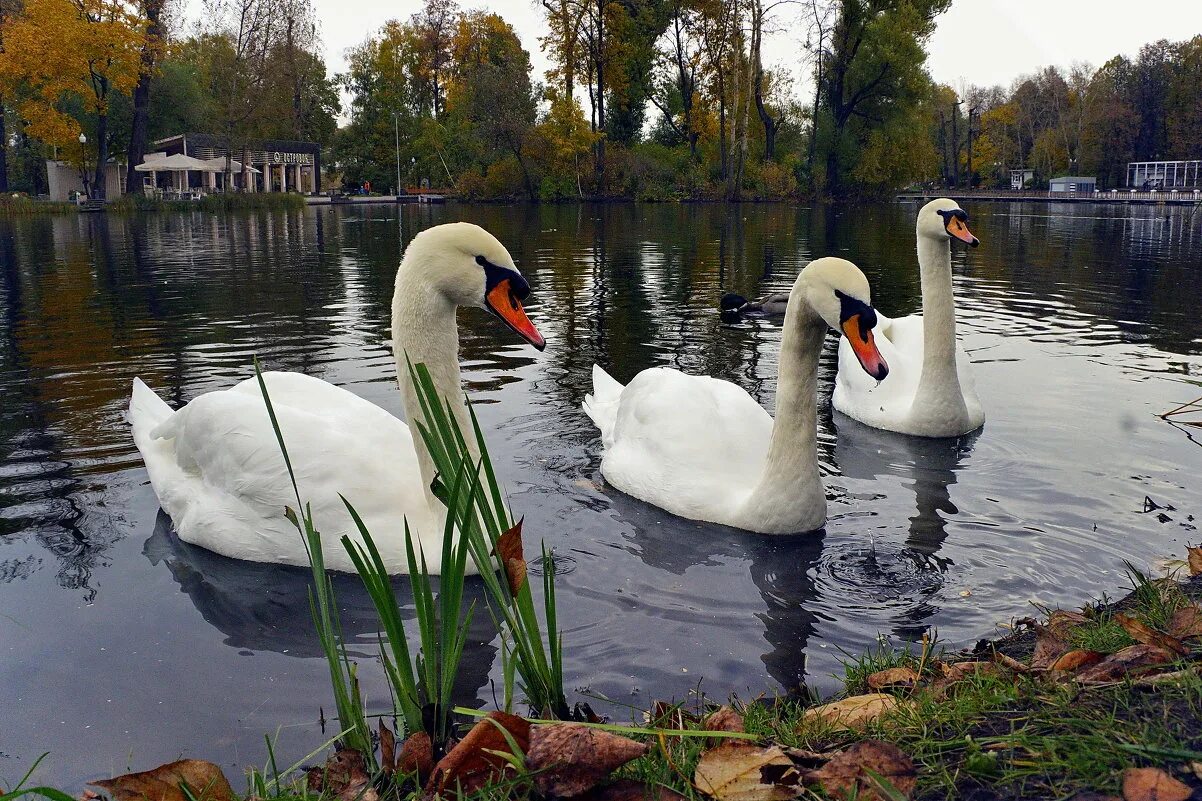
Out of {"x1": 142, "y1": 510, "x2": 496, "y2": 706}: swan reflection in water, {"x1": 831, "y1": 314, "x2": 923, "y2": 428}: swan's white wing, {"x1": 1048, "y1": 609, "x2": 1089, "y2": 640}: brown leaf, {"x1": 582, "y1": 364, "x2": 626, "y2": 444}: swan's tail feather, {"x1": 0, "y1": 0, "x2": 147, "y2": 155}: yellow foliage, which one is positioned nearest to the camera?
{"x1": 1048, "y1": 609, "x2": 1089, "y2": 640}: brown leaf

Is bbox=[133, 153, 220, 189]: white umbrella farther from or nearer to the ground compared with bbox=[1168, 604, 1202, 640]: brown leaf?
farther from the ground

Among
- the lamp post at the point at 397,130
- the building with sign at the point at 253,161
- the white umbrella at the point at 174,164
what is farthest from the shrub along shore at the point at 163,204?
the lamp post at the point at 397,130

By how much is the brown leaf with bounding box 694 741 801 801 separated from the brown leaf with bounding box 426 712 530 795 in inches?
16.0

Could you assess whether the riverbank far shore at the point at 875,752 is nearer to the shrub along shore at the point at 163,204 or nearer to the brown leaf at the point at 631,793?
the brown leaf at the point at 631,793

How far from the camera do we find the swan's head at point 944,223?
269 inches

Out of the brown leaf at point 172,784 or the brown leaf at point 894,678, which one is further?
the brown leaf at point 894,678

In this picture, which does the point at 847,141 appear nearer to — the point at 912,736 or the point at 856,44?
the point at 856,44

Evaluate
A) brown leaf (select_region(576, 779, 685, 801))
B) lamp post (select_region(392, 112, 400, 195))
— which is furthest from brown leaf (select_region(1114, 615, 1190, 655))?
lamp post (select_region(392, 112, 400, 195))

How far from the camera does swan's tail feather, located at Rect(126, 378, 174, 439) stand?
17.5ft

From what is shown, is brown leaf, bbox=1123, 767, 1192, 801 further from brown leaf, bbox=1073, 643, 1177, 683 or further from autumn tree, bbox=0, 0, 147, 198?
autumn tree, bbox=0, 0, 147, 198

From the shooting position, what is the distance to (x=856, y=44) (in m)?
49.8

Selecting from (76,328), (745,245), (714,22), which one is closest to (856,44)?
(714,22)

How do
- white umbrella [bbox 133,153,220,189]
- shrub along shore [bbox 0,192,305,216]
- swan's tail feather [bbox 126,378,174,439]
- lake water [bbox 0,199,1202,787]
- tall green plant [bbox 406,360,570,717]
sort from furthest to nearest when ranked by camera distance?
white umbrella [bbox 133,153,220,189] < shrub along shore [bbox 0,192,305,216] < swan's tail feather [bbox 126,378,174,439] < lake water [bbox 0,199,1202,787] < tall green plant [bbox 406,360,570,717]

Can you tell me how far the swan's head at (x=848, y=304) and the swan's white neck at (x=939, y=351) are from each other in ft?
7.62
